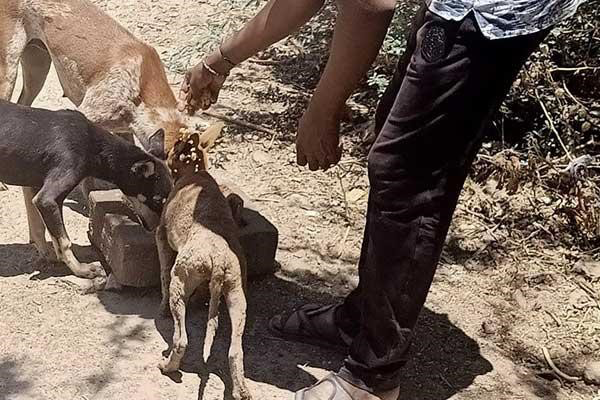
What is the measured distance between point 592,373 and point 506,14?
2065 millimetres

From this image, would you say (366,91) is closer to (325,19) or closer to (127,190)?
(325,19)

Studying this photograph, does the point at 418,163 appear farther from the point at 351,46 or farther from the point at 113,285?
the point at 113,285

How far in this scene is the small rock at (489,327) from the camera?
438 cm

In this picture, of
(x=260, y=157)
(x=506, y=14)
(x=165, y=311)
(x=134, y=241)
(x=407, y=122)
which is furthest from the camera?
(x=260, y=157)

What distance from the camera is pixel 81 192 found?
18.3 ft

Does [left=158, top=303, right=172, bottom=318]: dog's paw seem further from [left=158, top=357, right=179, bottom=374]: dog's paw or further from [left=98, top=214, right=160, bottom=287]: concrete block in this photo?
[left=158, top=357, right=179, bottom=374]: dog's paw

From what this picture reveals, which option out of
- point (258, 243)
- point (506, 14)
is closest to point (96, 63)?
point (258, 243)

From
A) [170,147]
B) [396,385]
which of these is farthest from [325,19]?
[396,385]

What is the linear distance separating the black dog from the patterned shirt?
2.27 meters

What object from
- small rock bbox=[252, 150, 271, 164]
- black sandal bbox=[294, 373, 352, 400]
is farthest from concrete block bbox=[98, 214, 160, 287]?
small rock bbox=[252, 150, 271, 164]

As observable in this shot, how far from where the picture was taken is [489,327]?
440 cm

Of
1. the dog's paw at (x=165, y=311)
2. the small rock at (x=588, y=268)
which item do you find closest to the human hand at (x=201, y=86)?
the dog's paw at (x=165, y=311)

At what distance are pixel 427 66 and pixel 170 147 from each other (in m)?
2.48

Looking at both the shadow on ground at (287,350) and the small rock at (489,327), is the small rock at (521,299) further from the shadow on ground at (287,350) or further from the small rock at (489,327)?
the shadow on ground at (287,350)
